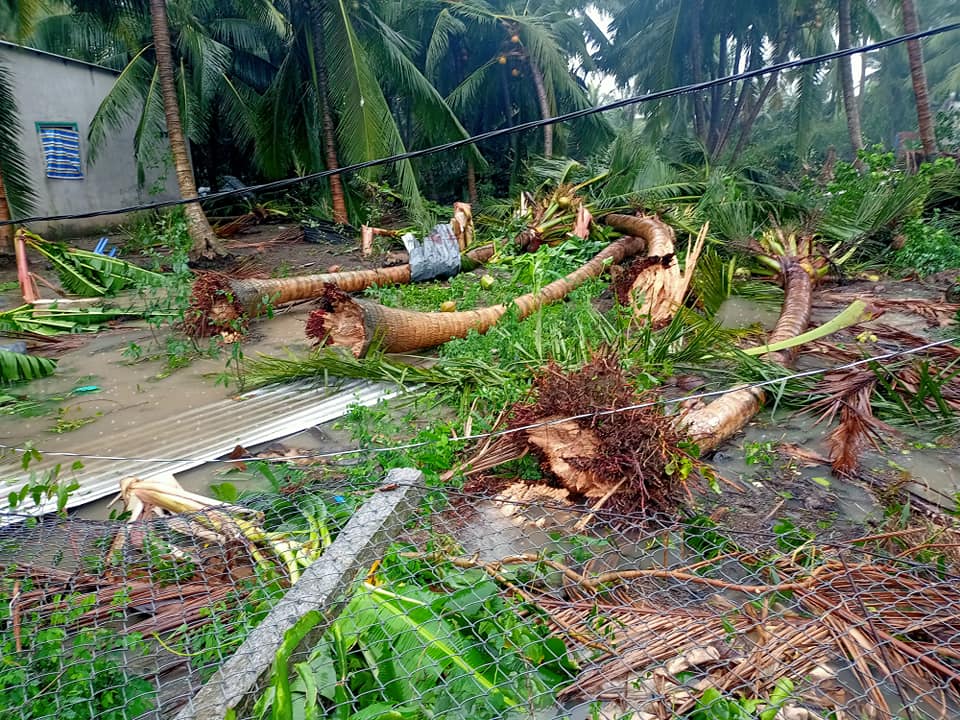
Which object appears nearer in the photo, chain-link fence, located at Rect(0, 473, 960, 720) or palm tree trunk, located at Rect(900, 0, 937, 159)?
chain-link fence, located at Rect(0, 473, 960, 720)

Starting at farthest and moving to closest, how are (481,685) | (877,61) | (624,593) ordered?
1. (877,61)
2. (624,593)
3. (481,685)

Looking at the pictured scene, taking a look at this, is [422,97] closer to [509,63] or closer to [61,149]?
[61,149]

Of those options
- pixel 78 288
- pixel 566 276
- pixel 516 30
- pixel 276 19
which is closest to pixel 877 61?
pixel 516 30

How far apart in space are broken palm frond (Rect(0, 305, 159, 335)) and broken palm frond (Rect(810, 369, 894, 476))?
5.04m

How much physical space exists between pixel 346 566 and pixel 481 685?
55 centimetres

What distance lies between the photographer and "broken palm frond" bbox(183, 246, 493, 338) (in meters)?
5.16

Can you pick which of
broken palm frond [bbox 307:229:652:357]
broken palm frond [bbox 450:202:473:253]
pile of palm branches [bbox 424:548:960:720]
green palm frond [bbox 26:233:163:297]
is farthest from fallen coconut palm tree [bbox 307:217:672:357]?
broken palm frond [bbox 450:202:473:253]

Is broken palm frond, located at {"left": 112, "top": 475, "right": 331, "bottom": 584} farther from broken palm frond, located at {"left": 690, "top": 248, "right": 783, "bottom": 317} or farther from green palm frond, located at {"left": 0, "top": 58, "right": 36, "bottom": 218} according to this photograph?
green palm frond, located at {"left": 0, "top": 58, "right": 36, "bottom": 218}

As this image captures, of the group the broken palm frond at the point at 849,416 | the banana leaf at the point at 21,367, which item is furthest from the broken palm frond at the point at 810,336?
the banana leaf at the point at 21,367

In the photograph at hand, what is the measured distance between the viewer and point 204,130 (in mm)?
12141

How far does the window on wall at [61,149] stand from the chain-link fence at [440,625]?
1123cm

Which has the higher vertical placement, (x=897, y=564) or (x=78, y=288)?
(x=78, y=288)

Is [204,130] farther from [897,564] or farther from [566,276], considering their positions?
[897,564]

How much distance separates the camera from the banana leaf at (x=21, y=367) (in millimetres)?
4336
